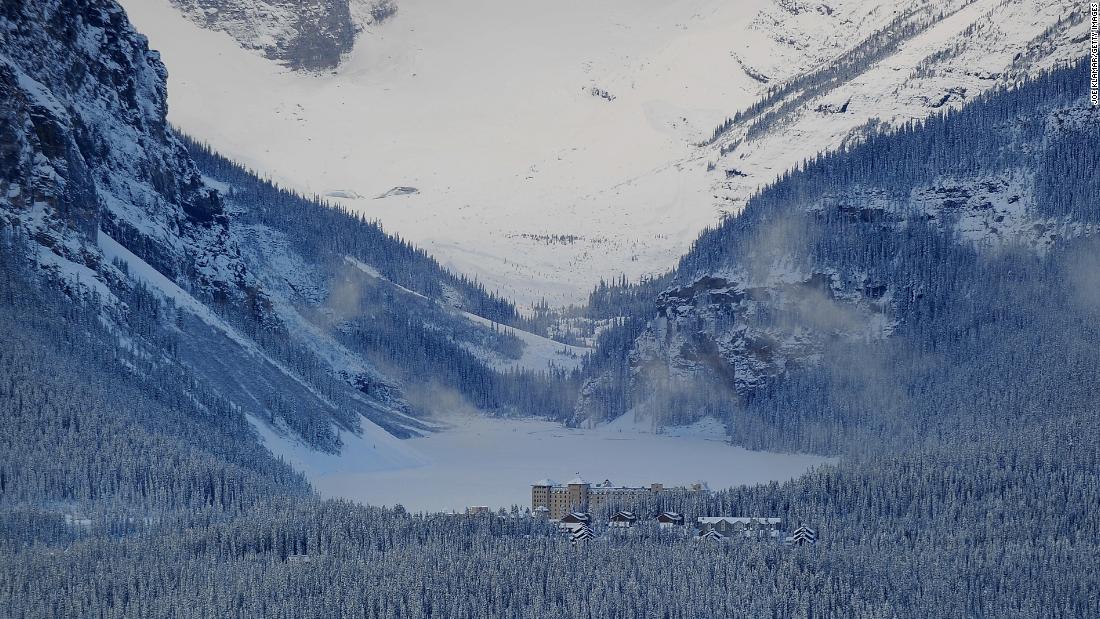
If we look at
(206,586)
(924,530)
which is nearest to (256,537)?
(206,586)

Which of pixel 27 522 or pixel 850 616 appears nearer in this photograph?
pixel 850 616

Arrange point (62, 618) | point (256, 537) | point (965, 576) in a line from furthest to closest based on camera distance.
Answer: point (256, 537) → point (965, 576) → point (62, 618)

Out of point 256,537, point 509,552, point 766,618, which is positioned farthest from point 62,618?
point 766,618

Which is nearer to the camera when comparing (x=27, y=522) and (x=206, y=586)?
(x=206, y=586)

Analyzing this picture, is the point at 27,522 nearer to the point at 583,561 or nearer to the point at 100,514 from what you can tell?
the point at 100,514

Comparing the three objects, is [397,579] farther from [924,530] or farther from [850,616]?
[924,530]

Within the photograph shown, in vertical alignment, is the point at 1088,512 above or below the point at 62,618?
above

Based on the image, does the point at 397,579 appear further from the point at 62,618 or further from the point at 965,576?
the point at 965,576

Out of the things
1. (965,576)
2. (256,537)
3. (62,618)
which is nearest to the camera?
(62,618)
